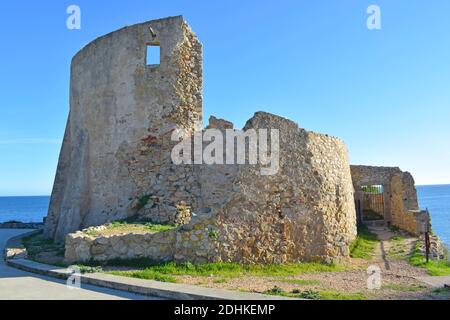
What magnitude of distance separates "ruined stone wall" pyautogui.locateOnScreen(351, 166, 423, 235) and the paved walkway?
1505 centimetres

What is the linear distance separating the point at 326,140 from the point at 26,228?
20.6 m

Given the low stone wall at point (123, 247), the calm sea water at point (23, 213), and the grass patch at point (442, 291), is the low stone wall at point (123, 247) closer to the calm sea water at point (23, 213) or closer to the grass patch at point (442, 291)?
the grass patch at point (442, 291)

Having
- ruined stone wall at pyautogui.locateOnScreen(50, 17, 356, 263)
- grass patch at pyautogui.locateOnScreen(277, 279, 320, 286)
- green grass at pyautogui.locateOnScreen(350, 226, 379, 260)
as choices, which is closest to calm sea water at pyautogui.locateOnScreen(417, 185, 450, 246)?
green grass at pyautogui.locateOnScreen(350, 226, 379, 260)

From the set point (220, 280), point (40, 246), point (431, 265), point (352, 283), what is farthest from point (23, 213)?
point (352, 283)

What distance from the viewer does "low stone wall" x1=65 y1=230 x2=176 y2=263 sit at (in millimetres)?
9898

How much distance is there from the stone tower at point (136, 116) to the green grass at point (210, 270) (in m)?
2.82

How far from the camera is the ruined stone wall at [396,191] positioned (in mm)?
19536

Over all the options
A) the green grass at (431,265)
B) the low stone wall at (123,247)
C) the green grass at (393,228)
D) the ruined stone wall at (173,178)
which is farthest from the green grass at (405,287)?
the green grass at (393,228)

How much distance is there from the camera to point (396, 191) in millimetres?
21109

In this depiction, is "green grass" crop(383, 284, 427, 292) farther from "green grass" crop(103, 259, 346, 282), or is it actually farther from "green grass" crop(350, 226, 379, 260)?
"green grass" crop(350, 226, 379, 260)

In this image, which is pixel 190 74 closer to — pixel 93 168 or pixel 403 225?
pixel 93 168

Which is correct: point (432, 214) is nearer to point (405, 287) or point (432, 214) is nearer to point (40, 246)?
point (405, 287)

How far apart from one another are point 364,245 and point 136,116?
933 centimetres
